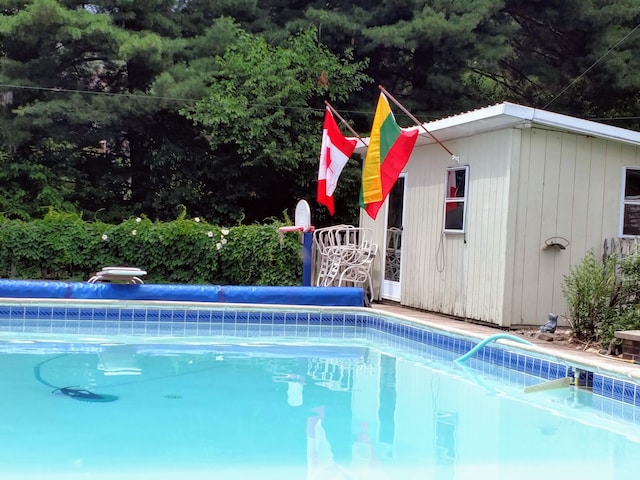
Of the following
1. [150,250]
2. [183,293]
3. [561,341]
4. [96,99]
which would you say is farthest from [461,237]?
[96,99]

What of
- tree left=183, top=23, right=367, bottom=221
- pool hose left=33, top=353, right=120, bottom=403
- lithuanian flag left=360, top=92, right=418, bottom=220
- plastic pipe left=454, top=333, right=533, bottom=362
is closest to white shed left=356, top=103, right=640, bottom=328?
lithuanian flag left=360, top=92, right=418, bottom=220

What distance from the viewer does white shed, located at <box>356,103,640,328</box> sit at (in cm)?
771

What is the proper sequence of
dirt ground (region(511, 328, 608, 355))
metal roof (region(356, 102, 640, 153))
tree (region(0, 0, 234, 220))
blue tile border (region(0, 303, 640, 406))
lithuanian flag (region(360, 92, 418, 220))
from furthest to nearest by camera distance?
tree (region(0, 0, 234, 220))
lithuanian flag (region(360, 92, 418, 220))
blue tile border (region(0, 303, 640, 406))
metal roof (region(356, 102, 640, 153))
dirt ground (region(511, 328, 608, 355))

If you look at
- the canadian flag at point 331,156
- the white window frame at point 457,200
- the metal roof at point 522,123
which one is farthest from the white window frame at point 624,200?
the canadian flag at point 331,156

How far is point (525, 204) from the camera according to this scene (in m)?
7.77

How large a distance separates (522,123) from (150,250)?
555 cm

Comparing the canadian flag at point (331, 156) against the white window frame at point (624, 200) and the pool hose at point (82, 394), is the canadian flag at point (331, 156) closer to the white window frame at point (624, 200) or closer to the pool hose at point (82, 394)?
the white window frame at point (624, 200)

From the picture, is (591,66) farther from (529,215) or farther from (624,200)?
(529,215)

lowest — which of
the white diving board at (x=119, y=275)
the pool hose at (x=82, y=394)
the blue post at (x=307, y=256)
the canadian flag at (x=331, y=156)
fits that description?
the pool hose at (x=82, y=394)

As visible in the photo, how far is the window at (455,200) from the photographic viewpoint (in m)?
8.53

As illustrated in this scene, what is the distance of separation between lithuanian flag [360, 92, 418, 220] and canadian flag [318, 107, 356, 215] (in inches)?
34.2

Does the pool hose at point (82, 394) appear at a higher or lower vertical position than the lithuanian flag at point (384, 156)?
lower

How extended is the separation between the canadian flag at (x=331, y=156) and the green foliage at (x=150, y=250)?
0.91 metres

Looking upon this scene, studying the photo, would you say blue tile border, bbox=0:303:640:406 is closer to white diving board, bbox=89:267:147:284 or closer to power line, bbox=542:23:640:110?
white diving board, bbox=89:267:147:284
